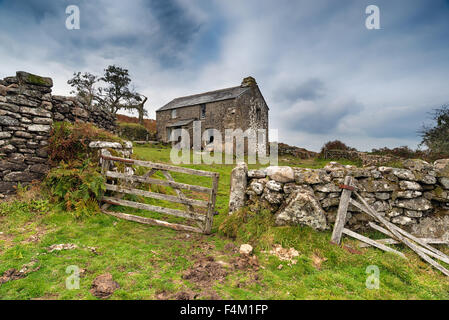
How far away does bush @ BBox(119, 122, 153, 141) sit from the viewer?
25331mm

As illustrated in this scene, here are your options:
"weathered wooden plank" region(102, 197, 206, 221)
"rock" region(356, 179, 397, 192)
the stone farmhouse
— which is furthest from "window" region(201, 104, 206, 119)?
"rock" region(356, 179, 397, 192)

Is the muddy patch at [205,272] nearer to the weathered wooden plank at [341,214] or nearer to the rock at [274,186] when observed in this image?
the rock at [274,186]

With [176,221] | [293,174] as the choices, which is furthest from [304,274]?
[176,221]

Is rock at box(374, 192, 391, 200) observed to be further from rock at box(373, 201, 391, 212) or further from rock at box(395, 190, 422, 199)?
rock at box(395, 190, 422, 199)

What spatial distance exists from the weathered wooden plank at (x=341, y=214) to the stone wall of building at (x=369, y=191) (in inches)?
7.8

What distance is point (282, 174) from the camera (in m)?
4.91

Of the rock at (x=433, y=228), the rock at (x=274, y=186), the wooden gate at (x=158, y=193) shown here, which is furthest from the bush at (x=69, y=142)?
the rock at (x=433, y=228)

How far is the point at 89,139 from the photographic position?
6520 mm

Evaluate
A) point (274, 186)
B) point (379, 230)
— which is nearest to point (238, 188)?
point (274, 186)

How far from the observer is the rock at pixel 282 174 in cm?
484

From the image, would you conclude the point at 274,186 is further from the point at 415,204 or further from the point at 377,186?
the point at 415,204

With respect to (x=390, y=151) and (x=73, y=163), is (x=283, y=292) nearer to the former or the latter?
(x=73, y=163)
